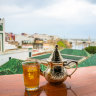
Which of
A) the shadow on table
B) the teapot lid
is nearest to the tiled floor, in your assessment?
the shadow on table

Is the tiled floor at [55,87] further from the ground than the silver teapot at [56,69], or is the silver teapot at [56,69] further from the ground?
the silver teapot at [56,69]

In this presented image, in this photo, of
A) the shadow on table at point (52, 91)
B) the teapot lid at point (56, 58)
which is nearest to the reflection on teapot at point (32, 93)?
the shadow on table at point (52, 91)

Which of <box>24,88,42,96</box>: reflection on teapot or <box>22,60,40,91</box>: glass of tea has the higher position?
<box>22,60,40,91</box>: glass of tea

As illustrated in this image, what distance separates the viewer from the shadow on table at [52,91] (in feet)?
2.00

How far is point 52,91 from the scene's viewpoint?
64cm

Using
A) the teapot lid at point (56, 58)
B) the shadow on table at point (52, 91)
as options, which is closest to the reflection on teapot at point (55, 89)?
the shadow on table at point (52, 91)

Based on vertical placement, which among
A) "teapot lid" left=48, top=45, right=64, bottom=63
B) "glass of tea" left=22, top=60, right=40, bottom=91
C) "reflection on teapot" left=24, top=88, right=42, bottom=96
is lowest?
"reflection on teapot" left=24, top=88, right=42, bottom=96

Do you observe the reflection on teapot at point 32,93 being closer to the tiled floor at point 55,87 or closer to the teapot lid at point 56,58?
the tiled floor at point 55,87

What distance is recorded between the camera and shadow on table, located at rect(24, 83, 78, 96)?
61 centimetres

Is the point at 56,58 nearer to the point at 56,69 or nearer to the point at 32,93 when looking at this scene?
the point at 56,69

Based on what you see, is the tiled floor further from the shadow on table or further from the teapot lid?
the teapot lid

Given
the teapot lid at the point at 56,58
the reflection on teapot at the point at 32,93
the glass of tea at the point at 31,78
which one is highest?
the teapot lid at the point at 56,58

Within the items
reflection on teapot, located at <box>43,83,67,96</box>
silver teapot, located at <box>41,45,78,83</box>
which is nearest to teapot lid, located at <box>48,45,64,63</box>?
silver teapot, located at <box>41,45,78,83</box>

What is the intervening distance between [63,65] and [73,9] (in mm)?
4549
